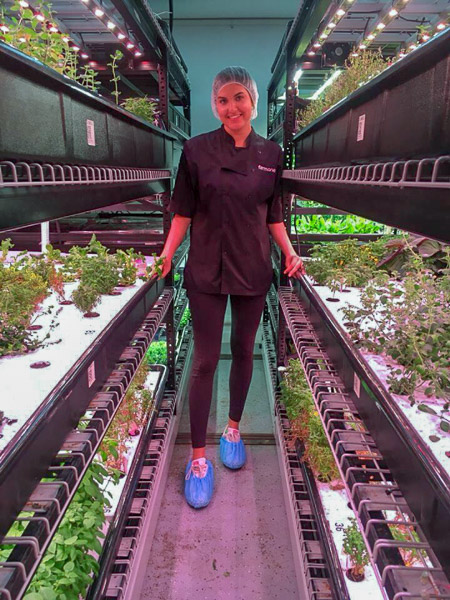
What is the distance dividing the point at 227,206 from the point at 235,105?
457mm

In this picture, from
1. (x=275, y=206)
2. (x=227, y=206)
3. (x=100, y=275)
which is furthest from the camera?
(x=275, y=206)

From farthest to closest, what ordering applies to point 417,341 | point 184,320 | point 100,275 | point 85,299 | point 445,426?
Answer: 1. point 184,320
2. point 100,275
3. point 85,299
4. point 417,341
5. point 445,426

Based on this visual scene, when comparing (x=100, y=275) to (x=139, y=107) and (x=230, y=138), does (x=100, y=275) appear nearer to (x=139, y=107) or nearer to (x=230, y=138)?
(x=230, y=138)

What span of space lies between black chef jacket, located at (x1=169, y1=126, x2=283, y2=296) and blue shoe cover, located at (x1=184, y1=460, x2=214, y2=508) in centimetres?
104

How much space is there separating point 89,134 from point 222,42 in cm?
438

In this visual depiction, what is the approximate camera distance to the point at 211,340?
2.41m

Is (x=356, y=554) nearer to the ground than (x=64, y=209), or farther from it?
nearer to the ground

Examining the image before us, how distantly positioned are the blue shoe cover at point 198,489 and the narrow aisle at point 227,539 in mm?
47

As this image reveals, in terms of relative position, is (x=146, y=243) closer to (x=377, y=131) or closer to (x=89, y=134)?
(x=89, y=134)

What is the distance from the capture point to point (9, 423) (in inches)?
39.3

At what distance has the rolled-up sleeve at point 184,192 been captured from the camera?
7.20 ft

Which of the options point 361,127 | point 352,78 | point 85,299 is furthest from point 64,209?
point 352,78

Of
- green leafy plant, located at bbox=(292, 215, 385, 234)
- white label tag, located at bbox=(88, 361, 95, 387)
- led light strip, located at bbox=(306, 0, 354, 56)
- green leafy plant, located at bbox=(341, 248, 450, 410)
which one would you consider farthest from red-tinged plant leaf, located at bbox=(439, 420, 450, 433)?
green leafy plant, located at bbox=(292, 215, 385, 234)

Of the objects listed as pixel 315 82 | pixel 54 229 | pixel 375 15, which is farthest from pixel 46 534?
pixel 315 82
